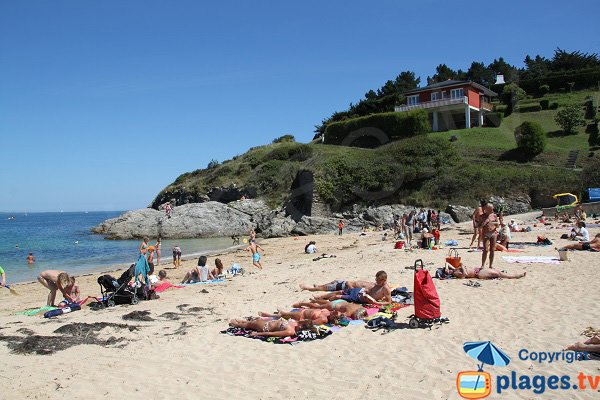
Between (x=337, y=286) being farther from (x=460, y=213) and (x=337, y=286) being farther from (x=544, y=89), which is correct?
(x=544, y=89)

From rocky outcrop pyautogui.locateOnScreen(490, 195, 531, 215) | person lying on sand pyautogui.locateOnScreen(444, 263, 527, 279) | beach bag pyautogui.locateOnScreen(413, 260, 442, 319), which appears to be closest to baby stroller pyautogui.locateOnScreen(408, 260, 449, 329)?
beach bag pyautogui.locateOnScreen(413, 260, 442, 319)

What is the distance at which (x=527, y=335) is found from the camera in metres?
6.11

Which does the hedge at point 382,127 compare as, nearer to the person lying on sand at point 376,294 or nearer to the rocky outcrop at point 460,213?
the rocky outcrop at point 460,213

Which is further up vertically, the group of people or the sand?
the group of people

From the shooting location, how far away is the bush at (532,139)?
33125 mm

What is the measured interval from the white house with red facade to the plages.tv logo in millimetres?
40758

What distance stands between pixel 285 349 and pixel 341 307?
1902mm

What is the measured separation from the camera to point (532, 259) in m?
11.8

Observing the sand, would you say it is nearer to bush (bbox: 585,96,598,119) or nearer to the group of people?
the group of people

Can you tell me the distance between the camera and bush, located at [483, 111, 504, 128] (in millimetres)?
43781

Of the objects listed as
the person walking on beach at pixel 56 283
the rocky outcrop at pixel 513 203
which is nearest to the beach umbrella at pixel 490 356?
the person walking on beach at pixel 56 283

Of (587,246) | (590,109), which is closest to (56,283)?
(587,246)

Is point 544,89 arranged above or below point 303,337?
above

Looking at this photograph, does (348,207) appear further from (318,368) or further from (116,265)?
(318,368)
